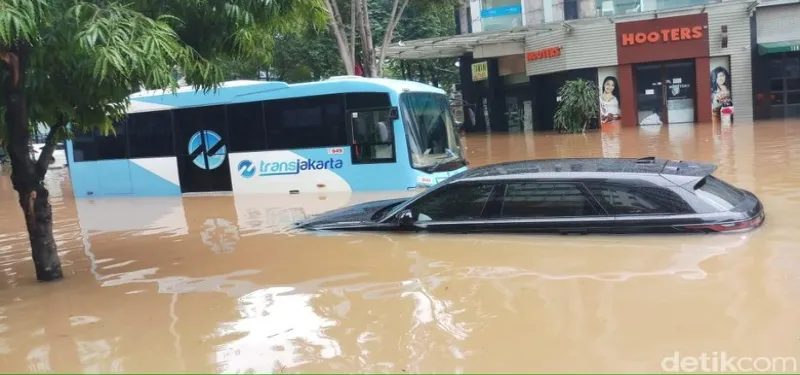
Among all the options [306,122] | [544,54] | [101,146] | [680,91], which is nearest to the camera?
[306,122]

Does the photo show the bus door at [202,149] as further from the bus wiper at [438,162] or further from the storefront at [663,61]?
the storefront at [663,61]

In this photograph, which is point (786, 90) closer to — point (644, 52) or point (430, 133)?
point (644, 52)

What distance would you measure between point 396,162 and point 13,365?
26.7 ft

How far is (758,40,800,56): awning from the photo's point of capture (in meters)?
25.2

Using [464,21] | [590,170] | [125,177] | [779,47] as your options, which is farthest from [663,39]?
[590,170]

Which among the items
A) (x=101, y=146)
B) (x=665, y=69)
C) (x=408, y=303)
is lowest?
(x=408, y=303)

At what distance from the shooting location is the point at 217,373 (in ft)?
14.5

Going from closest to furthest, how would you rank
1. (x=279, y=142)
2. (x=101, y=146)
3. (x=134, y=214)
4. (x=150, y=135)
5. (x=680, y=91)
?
(x=134, y=214)
(x=279, y=142)
(x=150, y=135)
(x=101, y=146)
(x=680, y=91)

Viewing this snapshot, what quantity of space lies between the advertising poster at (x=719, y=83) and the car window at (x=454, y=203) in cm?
2238

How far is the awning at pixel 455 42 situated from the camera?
28266 mm

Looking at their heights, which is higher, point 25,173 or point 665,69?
point 665,69

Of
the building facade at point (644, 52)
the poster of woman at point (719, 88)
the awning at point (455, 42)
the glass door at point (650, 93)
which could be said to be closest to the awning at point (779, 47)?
the building facade at point (644, 52)

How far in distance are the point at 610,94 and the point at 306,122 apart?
1817 cm

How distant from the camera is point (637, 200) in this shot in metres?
6.79
